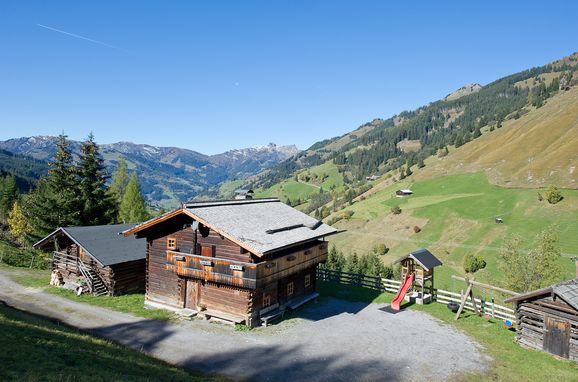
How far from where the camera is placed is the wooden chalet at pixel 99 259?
32.5 metres

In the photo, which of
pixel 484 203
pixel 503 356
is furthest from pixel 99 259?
pixel 484 203

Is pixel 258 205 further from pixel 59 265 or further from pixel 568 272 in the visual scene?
pixel 568 272

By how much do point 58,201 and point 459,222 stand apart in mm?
84176

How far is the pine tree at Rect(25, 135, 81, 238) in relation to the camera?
152ft

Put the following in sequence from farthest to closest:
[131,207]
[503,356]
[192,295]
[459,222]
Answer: [459,222] → [131,207] → [192,295] → [503,356]

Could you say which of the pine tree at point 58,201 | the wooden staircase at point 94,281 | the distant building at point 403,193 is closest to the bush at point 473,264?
the distant building at point 403,193

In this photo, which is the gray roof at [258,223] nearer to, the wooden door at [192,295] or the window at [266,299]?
the window at [266,299]

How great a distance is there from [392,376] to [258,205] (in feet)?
61.9

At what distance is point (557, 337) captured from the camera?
70.9 feet

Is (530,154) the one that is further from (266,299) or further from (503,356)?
(266,299)

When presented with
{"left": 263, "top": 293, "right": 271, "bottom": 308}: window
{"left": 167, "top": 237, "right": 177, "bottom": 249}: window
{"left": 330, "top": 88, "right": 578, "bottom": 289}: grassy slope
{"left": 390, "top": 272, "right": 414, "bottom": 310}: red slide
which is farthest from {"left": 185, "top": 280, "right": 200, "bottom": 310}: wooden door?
{"left": 330, "top": 88, "right": 578, "bottom": 289}: grassy slope

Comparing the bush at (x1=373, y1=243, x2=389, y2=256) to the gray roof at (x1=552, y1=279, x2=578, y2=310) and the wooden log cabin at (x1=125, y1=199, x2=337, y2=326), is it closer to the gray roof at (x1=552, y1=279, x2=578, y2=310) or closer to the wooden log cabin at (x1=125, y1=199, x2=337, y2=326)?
the wooden log cabin at (x1=125, y1=199, x2=337, y2=326)

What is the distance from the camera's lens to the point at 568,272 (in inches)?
2157

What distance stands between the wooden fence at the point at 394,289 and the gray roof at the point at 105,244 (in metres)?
18.2
